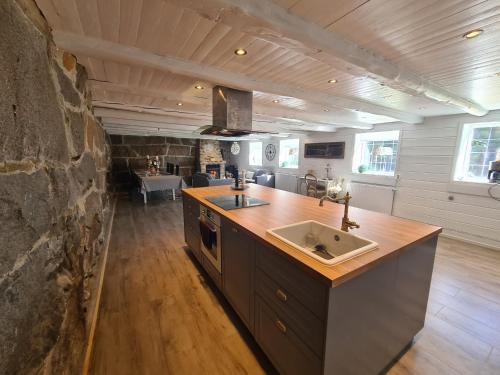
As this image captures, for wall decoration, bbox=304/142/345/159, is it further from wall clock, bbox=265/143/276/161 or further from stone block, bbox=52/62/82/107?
stone block, bbox=52/62/82/107

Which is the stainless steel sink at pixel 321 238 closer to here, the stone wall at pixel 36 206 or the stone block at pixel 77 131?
the stone wall at pixel 36 206

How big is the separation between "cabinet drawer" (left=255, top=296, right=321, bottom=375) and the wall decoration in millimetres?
5026

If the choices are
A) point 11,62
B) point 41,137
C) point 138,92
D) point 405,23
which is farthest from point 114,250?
point 405,23

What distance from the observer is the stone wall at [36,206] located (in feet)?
2.21

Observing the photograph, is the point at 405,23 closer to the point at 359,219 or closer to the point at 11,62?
the point at 359,219

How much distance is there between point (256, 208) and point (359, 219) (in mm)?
878

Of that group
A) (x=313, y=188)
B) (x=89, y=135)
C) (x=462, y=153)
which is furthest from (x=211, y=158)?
(x=462, y=153)

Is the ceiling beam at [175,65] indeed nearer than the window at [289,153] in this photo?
Yes

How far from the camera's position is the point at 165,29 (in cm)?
132

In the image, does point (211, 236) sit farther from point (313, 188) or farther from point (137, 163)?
point (137, 163)

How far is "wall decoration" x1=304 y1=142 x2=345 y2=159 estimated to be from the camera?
18.2ft

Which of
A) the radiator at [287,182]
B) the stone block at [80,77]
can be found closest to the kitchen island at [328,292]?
the stone block at [80,77]

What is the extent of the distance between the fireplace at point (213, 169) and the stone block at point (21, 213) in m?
7.51

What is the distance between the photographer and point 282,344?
1200 mm
